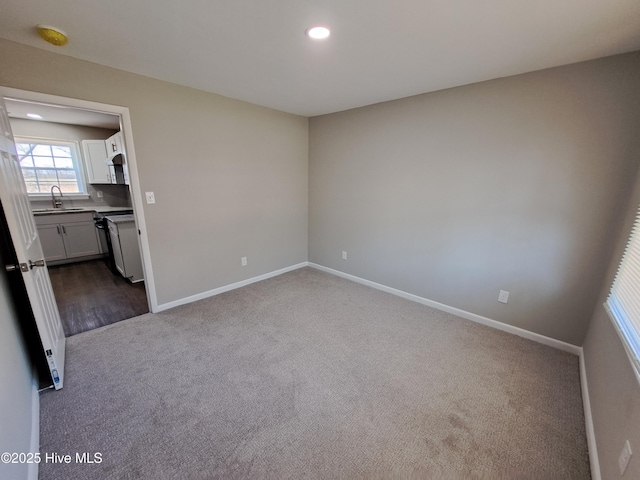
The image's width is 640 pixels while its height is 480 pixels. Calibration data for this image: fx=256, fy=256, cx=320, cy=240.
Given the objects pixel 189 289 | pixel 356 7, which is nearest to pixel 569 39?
pixel 356 7

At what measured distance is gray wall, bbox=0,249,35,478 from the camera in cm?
104

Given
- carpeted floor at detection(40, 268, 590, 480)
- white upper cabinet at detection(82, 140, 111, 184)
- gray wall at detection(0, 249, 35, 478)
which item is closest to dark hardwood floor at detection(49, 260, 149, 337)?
carpeted floor at detection(40, 268, 590, 480)

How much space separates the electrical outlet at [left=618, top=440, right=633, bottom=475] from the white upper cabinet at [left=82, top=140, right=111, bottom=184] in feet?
21.4

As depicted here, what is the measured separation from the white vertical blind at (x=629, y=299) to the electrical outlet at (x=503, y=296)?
0.78 m

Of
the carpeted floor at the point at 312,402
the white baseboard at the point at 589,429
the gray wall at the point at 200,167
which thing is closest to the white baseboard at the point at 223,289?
the gray wall at the point at 200,167

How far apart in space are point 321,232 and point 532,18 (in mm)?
3130

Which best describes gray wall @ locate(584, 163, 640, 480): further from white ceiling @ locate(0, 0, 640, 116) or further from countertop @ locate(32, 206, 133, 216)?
countertop @ locate(32, 206, 133, 216)

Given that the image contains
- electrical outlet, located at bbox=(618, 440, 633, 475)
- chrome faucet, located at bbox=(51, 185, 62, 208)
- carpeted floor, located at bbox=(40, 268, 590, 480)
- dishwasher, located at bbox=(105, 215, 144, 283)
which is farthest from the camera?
chrome faucet, located at bbox=(51, 185, 62, 208)

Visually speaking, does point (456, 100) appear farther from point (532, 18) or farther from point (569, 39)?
point (532, 18)

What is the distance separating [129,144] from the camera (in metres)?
2.38

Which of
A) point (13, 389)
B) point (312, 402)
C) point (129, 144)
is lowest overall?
point (312, 402)

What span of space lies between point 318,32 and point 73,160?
5302 millimetres

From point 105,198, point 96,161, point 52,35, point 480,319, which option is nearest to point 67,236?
point 105,198

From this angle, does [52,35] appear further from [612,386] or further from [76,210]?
[612,386]
